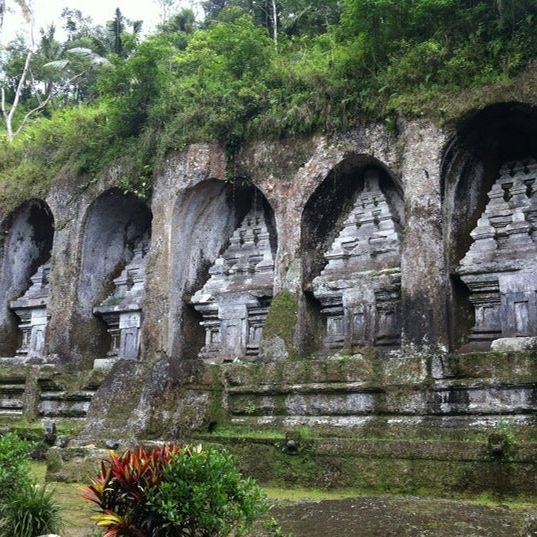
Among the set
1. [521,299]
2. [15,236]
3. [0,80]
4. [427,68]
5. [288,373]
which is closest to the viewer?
[288,373]


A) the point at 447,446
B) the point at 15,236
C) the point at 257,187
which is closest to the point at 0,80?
the point at 15,236

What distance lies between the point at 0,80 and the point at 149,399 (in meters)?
29.8

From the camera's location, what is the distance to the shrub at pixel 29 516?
15.8ft

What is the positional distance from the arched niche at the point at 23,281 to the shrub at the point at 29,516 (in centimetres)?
1144

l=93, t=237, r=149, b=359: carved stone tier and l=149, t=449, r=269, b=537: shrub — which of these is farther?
l=93, t=237, r=149, b=359: carved stone tier

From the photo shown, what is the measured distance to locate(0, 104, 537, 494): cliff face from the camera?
29.4ft

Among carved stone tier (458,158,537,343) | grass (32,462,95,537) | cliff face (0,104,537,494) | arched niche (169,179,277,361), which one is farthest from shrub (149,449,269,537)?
arched niche (169,179,277,361)

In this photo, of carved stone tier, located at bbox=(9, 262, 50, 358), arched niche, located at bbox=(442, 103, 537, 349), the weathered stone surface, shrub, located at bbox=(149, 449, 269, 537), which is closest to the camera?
shrub, located at bbox=(149, 449, 269, 537)

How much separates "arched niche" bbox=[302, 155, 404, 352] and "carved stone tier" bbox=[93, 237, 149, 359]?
4.48 metres

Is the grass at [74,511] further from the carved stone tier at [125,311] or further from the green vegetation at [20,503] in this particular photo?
the carved stone tier at [125,311]

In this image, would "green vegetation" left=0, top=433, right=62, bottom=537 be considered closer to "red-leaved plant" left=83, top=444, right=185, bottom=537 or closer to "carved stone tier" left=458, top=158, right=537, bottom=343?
"red-leaved plant" left=83, top=444, right=185, bottom=537

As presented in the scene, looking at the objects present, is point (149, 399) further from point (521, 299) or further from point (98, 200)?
point (98, 200)

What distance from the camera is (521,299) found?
35.0 feet

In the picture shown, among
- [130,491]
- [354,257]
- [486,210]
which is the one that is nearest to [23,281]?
[354,257]
